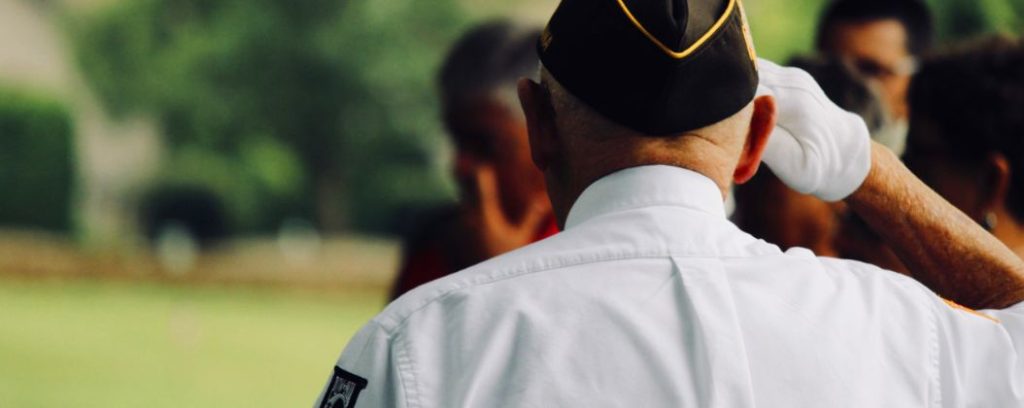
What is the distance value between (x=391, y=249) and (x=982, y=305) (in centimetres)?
2100

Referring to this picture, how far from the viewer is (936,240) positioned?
5.34ft

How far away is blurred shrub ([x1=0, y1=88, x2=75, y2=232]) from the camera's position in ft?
67.4

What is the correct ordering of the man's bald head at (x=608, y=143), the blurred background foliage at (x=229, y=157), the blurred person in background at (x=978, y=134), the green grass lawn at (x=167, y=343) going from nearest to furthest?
the man's bald head at (x=608, y=143) → the blurred person in background at (x=978, y=134) → the green grass lawn at (x=167, y=343) → the blurred background foliage at (x=229, y=157)

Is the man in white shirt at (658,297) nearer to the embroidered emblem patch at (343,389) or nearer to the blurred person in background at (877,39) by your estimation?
Answer: the embroidered emblem patch at (343,389)

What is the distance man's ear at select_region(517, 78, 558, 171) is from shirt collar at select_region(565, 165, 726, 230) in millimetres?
79

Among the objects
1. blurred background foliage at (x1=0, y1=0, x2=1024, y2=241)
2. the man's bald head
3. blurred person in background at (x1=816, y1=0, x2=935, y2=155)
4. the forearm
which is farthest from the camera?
blurred background foliage at (x1=0, y1=0, x2=1024, y2=241)

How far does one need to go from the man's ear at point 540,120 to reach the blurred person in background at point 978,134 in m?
1.15

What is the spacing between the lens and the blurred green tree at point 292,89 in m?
24.0

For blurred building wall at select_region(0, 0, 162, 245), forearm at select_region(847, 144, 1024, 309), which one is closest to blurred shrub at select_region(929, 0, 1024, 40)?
blurred building wall at select_region(0, 0, 162, 245)

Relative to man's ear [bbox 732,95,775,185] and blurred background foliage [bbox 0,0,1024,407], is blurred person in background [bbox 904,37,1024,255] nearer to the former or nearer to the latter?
man's ear [bbox 732,95,775,185]

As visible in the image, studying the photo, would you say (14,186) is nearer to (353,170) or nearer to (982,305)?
(353,170)

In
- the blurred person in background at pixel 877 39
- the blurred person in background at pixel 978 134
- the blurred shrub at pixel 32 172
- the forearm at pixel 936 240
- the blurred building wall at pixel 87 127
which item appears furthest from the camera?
the blurred building wall at pixel 87 127

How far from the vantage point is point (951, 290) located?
5.34 feet

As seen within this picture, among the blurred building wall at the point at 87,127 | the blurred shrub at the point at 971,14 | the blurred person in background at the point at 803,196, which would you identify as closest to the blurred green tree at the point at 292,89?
the blurred building wall at the point at 87,127
